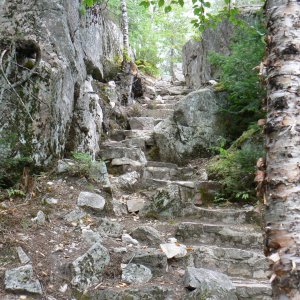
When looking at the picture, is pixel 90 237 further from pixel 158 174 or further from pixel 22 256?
pixel 158 174

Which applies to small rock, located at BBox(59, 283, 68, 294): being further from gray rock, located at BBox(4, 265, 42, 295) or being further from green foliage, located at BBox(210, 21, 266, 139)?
green foliage, located at BBox(210, 21, 266, 139)

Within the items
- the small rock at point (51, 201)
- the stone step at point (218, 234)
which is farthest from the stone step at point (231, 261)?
the small rock at point (51, 201)

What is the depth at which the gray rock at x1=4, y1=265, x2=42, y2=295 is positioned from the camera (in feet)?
11.2

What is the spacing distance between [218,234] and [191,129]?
13.9ft

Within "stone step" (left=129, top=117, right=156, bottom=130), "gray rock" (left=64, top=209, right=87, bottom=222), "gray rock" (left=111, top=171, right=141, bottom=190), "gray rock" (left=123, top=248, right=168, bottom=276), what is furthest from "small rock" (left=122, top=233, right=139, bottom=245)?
"stone step" (left=129, top=117, right=156, bottom=130)

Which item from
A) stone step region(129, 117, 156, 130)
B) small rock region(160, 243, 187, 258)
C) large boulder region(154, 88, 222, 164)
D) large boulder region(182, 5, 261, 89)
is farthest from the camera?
large boulder region(182, 5, 261, 89)

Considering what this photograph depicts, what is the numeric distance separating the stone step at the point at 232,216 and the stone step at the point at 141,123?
197 inches

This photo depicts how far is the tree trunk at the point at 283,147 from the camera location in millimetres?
1718

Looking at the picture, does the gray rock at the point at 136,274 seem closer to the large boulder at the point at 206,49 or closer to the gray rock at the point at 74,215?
the gray rock at the point at 74,215

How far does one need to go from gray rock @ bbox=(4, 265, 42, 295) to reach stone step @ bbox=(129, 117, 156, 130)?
733cm

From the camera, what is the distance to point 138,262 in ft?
13.9

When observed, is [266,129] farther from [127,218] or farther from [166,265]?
[127,218]

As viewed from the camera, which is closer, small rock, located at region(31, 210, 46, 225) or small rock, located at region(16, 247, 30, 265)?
small rock, located at region(16, 247, 30, 265)

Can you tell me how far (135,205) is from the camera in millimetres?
6250
